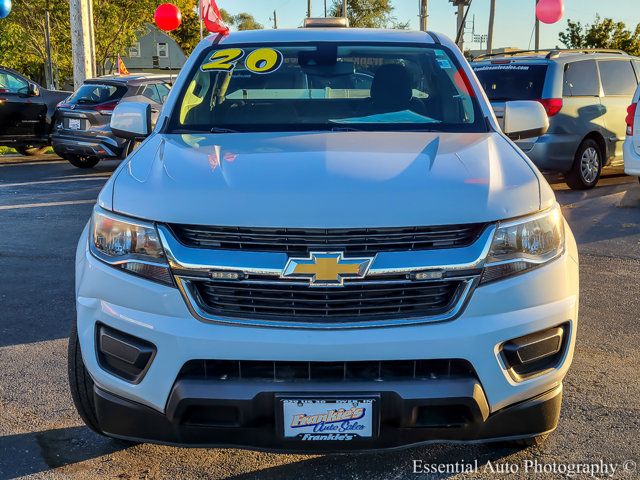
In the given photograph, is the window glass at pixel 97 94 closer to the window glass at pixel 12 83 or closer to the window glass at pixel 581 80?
the window glass at pixel 12 83

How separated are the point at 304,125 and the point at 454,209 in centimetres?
133

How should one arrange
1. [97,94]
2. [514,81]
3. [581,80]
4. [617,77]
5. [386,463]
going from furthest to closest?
1. [97,94]
2. [617,77]
3. [581,80]
4. [514,81]
5. [386,463]

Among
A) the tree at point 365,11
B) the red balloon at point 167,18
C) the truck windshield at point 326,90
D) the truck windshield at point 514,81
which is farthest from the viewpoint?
the tree at point 365,11

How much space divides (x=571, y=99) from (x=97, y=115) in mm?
7226

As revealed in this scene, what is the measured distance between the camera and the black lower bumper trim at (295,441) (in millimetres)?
2404

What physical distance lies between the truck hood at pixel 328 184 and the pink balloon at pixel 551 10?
1721 centimetres

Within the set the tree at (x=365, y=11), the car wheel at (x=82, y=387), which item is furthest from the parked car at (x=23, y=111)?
the tree at (x=365, y=11)

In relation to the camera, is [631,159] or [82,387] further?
[631,159]

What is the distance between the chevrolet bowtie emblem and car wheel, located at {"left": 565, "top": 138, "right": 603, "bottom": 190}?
26.6 ft

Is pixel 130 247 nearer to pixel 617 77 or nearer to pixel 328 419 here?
pixel 328 419

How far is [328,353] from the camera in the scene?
2.41 meters

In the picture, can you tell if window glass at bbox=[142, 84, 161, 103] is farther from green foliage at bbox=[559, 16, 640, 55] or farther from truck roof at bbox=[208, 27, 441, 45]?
green foliage at bbox=[559, 16, 640, 55]

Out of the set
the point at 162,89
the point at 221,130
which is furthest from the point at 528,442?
the point at 162,89

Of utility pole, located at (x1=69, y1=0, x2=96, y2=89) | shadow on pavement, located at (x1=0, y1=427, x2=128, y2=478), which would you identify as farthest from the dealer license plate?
utility pole, located at (x1=69, y1=0, x2=96, y2=89)
